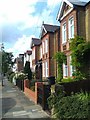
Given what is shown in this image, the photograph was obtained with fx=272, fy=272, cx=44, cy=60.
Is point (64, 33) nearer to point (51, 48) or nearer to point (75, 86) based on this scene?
point (51, 48)

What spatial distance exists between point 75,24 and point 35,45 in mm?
24940

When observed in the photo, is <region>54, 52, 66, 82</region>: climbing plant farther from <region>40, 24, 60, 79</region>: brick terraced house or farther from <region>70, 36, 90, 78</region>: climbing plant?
<region>40, 24, 60, 79</region>: brick terraced house

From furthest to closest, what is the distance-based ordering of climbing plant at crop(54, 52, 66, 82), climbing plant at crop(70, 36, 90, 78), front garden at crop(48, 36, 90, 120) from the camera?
climbing plant at crop(54, 52, 66, 82) → climbing plant at crop(70, 36, 90, 78) → front garden at crop(48, 36, 90, 120)

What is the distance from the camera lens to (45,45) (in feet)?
113

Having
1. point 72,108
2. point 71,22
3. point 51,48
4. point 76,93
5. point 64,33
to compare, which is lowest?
point 72,108

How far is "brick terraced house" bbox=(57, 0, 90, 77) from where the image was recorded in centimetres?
2152

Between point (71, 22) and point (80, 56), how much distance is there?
17.7 feet

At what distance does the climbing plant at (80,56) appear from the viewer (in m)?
18.4

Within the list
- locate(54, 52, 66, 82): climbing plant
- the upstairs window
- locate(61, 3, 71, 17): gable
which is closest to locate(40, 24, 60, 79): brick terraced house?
locate(61, 3, 71, 17): gable

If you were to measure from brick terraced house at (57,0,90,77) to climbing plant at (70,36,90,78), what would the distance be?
2.25 metres

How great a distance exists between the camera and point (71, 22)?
2311 cm

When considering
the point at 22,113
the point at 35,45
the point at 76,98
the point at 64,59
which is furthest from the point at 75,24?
the point at 35,45

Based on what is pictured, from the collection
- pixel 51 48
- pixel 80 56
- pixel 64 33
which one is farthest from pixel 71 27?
pixel 51 48

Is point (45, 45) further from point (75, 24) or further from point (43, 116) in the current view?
point (43, 116)
